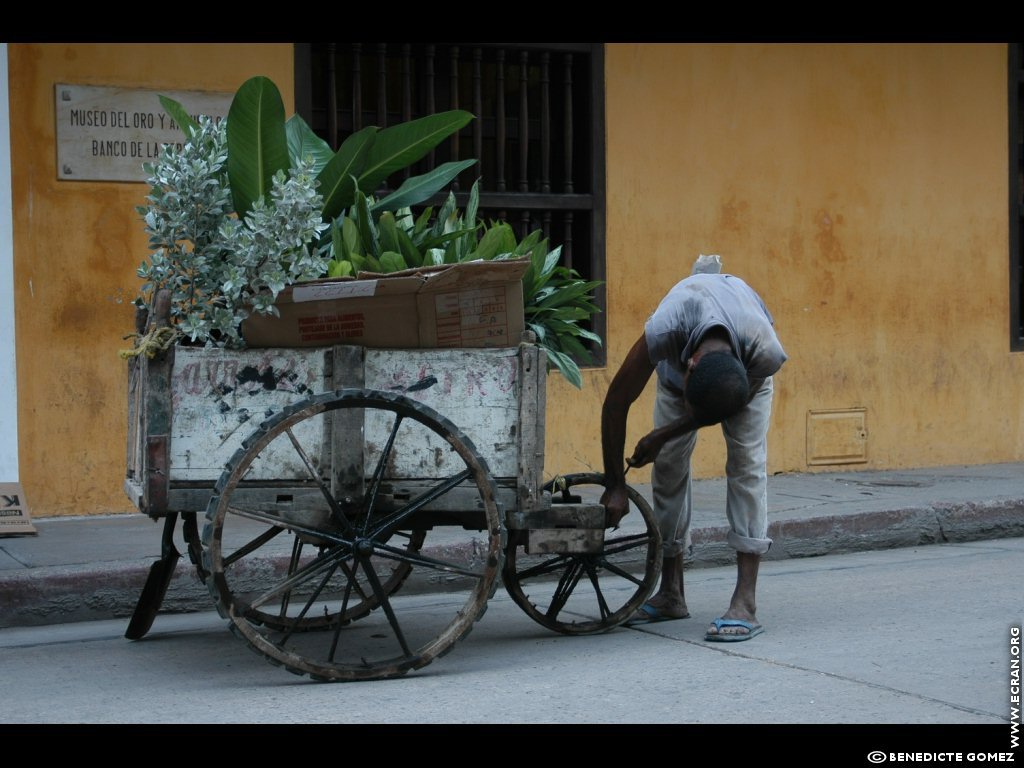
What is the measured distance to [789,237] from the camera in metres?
8.91

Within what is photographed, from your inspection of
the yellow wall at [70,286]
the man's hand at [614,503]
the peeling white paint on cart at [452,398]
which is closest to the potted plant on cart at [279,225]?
the peeling white paint on cart at [452,398]

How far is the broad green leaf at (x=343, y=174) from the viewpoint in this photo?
4.50 m

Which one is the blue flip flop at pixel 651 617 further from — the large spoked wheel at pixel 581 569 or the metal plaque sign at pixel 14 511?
the metal plaque sign at pixel 14 511

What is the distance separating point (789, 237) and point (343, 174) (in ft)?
16.3

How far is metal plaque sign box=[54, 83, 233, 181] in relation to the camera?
712 cm

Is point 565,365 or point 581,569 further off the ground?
point 565,365

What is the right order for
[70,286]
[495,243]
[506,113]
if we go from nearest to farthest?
[495,243] < [70,286] < [506,113]

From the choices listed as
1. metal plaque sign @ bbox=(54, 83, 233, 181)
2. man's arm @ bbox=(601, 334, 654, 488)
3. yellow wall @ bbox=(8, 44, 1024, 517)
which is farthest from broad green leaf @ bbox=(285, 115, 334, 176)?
yellow wall @ bbox=(8, 44, 1024, 517)

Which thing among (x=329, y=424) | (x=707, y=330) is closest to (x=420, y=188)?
(x=329, y=424)

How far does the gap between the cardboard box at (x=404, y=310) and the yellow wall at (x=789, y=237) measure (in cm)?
330

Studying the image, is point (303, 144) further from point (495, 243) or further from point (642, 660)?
point (642, 660)
